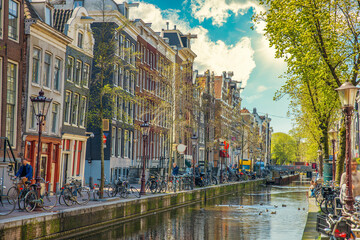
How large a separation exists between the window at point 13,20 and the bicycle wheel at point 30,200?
11728mm

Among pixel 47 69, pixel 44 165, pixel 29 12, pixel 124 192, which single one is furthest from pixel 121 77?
pixel 124 192

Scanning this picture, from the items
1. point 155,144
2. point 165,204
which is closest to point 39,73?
point 165,204

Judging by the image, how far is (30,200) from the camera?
1778 cm

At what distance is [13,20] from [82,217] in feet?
44.0

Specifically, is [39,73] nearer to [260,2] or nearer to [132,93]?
[260,2]

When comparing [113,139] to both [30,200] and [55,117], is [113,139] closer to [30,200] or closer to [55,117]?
[55,117]

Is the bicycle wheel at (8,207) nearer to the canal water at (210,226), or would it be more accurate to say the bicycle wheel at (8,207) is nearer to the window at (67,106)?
the canal water at (210,226)

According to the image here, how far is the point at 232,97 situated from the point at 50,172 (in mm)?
83737

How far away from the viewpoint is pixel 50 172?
31922 millimetres

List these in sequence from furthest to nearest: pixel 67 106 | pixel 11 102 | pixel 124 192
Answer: pixel 67 106
pixel 124 192
pixel 11 102

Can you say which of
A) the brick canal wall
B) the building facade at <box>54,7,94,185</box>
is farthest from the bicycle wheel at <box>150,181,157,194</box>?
the building facade at <box>54,7,94,185</box>

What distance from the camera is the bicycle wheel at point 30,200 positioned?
691 inches

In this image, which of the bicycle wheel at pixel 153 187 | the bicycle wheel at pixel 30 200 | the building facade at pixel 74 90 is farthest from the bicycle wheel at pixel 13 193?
the building facade at pixel 74 90

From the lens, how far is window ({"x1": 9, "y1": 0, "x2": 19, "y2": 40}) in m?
26.7
